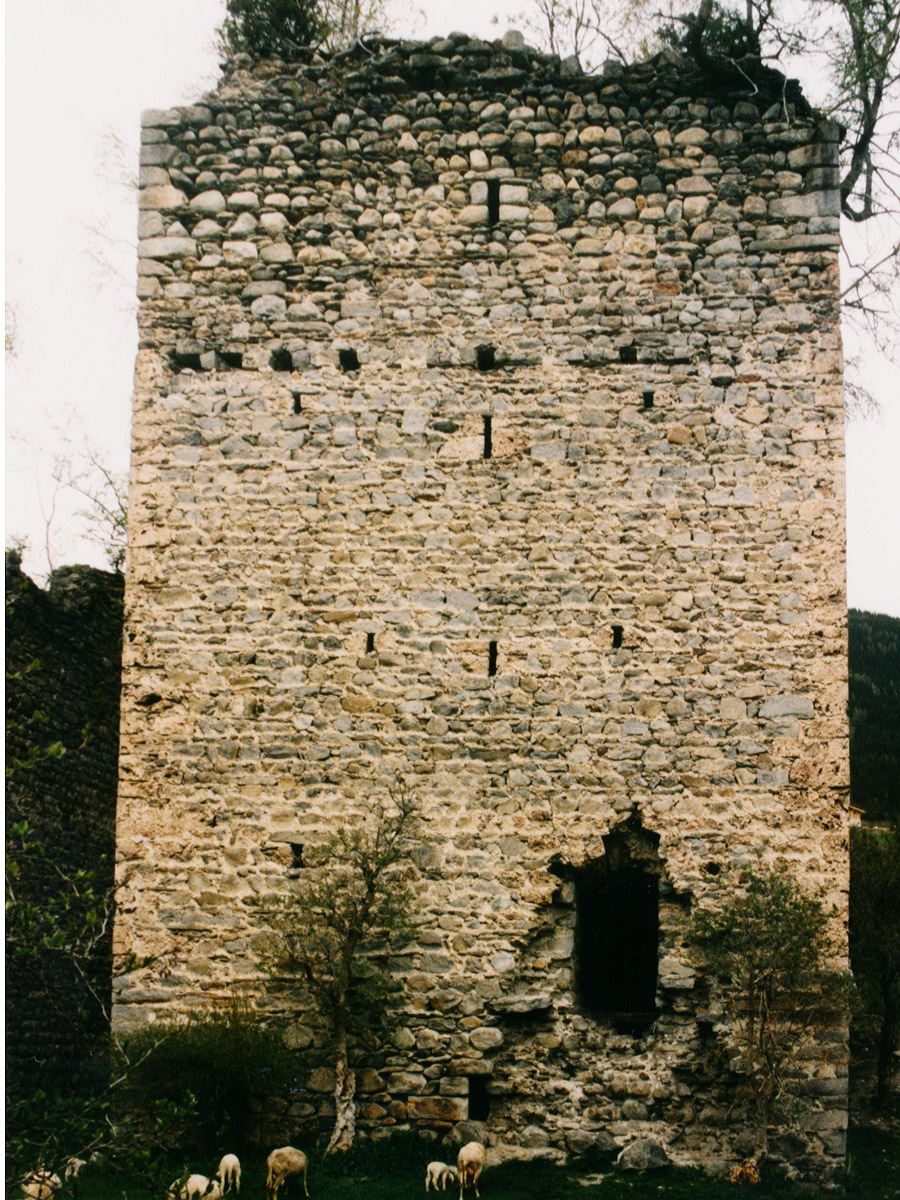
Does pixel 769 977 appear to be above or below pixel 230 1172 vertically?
above

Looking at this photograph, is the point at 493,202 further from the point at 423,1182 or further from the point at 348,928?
the point at 423,1182

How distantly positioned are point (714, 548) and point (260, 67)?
4.99 m

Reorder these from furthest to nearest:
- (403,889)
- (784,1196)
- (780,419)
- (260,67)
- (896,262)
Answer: (896,262) < (260,67) < (780,419) < (403,889) < (784,1196)

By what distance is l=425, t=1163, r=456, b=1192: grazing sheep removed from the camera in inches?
237

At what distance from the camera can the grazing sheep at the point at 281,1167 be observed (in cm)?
583

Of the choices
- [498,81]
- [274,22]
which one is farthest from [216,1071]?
[274,22]

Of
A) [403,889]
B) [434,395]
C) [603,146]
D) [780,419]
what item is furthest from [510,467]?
[403,889]

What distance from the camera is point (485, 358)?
7586 mm

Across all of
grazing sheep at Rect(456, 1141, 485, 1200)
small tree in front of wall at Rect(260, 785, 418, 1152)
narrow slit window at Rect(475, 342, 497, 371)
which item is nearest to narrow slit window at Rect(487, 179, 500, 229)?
narrow slit window at Rect(475, 342, 497, 371)

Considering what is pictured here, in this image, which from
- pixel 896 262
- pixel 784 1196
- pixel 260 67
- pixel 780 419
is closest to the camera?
pixel 784 1196

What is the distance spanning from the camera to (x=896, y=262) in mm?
9312

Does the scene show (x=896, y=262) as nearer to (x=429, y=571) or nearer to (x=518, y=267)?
(x=518, y=267)

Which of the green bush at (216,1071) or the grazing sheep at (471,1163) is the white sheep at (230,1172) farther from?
the grazing sheep at (471,1163)

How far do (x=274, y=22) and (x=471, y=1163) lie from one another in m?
9.01
